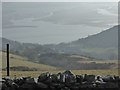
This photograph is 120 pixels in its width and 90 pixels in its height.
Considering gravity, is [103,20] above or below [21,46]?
above

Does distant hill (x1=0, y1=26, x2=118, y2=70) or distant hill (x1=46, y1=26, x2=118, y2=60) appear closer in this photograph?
distant hill (x1=0, y1=26, x2=118, y2=70)

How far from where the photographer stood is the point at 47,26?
7190 inches

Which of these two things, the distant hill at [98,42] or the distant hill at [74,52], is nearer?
the distant hill at [74,52]

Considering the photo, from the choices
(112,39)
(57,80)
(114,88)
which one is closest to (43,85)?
(57,80)

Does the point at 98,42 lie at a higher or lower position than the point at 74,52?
higher

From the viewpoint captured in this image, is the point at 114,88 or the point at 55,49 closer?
the point at 114,88

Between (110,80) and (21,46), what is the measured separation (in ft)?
342

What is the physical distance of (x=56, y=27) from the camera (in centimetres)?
18288

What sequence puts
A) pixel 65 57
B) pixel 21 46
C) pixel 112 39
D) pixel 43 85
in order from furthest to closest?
pixel 112 39, pixel 21 46, pixel 65 57, pixel 43 85

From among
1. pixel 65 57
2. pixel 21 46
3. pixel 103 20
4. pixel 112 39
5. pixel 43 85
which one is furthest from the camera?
pixel 112 39

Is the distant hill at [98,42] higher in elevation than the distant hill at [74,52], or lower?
higher

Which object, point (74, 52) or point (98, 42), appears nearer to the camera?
point (74, 52)

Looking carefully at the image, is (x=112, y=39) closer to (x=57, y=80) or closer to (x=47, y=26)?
(x=47, y=26)

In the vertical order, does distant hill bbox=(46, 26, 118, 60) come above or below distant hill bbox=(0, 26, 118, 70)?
above
